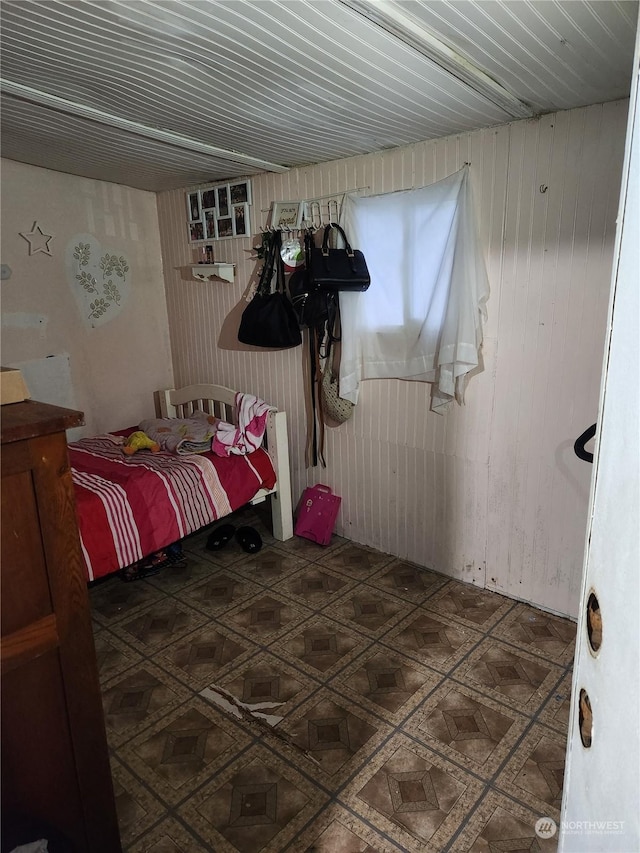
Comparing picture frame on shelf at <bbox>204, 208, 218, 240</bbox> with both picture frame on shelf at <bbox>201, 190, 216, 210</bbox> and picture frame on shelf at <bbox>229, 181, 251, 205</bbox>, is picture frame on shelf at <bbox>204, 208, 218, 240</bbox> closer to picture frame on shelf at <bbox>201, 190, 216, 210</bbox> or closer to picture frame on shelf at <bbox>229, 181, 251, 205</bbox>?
picture frame on shelf at <bbox>201, 190, 216, 210</bbox>

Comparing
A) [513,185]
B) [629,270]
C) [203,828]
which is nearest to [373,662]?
[203,828]

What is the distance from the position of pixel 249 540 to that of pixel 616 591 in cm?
266

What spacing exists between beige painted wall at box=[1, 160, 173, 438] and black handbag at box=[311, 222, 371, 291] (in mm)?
1527

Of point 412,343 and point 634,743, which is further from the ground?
point 412,343

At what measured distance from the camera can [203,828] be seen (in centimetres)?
151

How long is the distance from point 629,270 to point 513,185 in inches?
75.1

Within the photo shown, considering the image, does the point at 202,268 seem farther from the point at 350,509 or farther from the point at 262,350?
the point at 350,509

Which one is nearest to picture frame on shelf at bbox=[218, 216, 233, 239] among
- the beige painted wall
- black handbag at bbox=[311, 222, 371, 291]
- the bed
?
the beige painted wall

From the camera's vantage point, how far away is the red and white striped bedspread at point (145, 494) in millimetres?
2307

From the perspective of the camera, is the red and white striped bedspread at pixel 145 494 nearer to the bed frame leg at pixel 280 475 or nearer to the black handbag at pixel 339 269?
the bed frame leg at pixel 280 475

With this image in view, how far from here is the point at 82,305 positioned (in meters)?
3.29

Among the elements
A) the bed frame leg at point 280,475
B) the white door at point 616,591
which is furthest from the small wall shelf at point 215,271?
the white door at point 616,591

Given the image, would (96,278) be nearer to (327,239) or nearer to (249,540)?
(327,239)

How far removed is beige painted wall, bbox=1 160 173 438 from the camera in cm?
297
